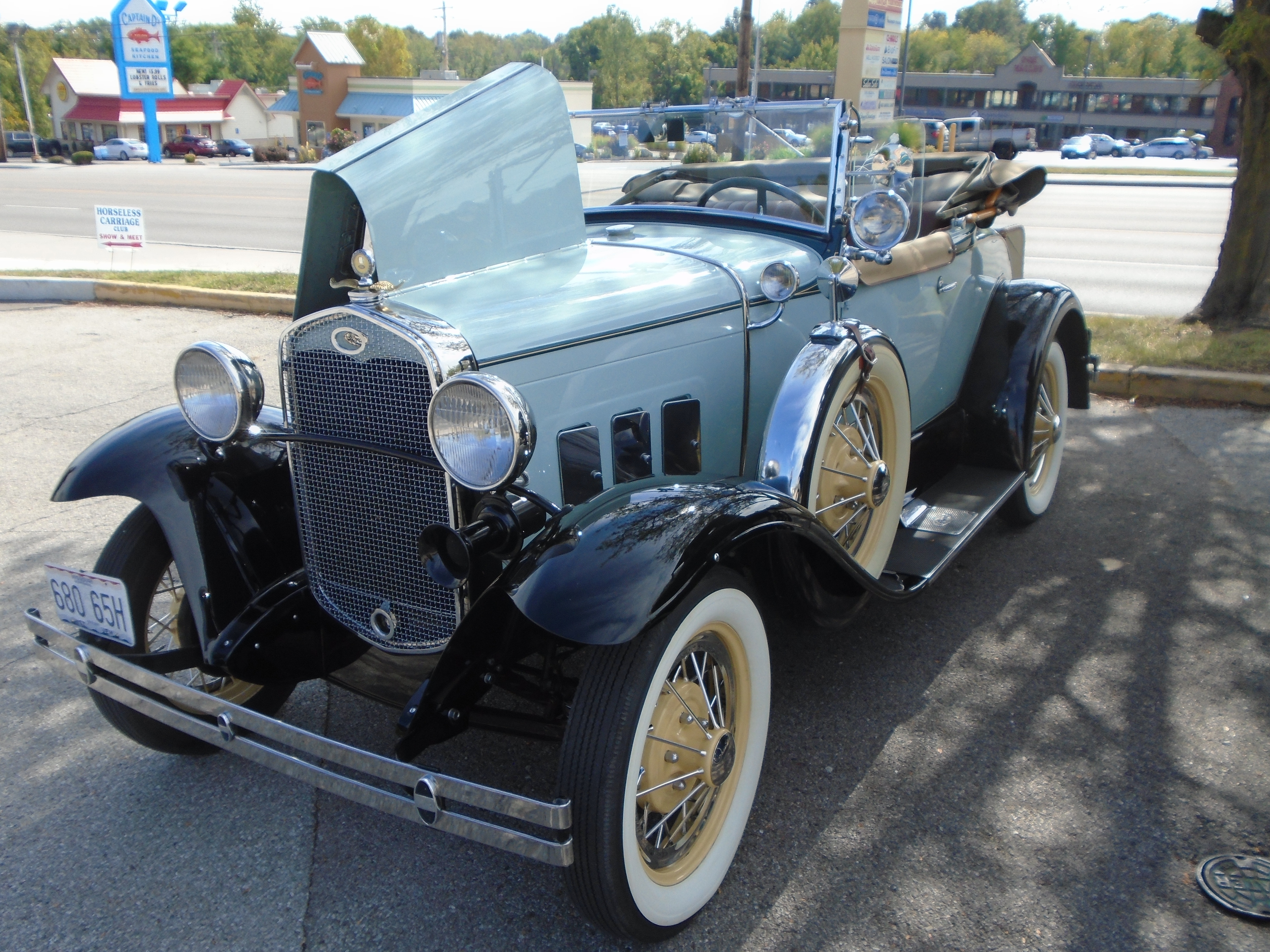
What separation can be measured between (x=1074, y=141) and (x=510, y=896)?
51.2 metres

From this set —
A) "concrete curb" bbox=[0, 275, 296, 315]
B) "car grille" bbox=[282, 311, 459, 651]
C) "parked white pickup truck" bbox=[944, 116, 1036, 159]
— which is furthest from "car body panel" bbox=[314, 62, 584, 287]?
"concrete curb" bbox=[0, 275, 296, 315]

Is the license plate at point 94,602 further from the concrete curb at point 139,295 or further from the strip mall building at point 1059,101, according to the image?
the strip mall building at point 1059,101

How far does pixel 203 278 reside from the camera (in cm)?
948

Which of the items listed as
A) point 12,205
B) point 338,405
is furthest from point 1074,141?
point 338,405

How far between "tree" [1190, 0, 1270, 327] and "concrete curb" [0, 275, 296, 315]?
7.36 meters

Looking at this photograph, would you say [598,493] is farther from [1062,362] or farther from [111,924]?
[1062,362]

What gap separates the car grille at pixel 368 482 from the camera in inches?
86.0

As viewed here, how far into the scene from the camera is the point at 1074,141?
45438mm

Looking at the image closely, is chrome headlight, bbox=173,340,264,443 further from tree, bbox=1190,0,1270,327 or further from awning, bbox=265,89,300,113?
awning, bbox=265,89,300,113

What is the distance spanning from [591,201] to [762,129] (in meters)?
0.72

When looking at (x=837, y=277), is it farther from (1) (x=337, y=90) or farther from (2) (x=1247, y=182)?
(1) (x=337, y=90)

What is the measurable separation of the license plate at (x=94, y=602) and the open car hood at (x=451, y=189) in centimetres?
84

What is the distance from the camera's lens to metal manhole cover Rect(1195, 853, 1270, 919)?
2.08 m

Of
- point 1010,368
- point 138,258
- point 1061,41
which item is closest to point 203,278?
point 138,258
